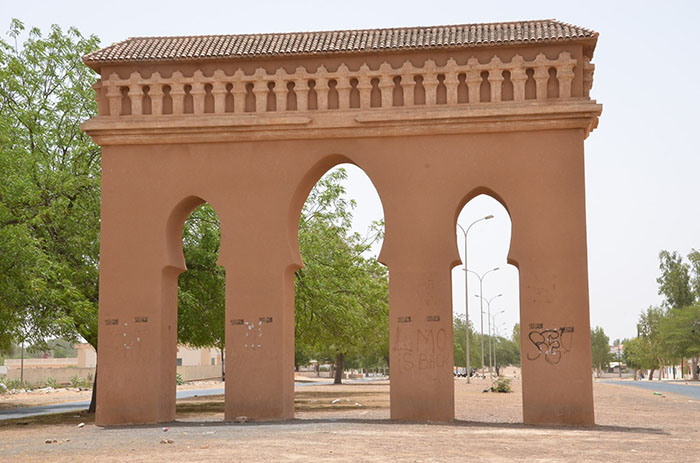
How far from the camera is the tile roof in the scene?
19.2 meters

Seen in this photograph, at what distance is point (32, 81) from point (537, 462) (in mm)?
19011

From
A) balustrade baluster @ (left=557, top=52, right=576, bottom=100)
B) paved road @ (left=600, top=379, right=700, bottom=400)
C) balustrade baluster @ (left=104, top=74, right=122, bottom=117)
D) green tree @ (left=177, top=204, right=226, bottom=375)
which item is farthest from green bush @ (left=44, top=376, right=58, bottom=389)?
balustrade baluster @ (left=557, top=52, right=576, bottom=100)

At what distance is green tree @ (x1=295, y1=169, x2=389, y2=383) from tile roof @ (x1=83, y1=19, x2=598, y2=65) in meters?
8.26

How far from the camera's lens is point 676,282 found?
85.2 meters

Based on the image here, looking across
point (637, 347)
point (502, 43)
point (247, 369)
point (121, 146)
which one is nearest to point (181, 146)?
point (121, 146)

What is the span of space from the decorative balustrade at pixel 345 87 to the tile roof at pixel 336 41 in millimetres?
395

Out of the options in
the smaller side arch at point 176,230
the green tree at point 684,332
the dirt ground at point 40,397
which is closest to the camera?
the smaller side arch at point 176,230

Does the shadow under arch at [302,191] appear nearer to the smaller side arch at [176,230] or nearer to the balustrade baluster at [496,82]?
the smaller side arch at [176,230]

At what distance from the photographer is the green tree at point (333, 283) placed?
26625mm

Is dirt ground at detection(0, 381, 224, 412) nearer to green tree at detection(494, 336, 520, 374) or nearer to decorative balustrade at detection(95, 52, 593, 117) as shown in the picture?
decorative balustrade at detection(95, 52, 593, 117)

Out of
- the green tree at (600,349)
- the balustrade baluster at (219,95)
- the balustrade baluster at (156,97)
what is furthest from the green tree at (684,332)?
the balustrade baluster at (156,97)

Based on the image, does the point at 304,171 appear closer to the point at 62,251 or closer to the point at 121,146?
the point at 121,146

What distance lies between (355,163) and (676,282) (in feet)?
239

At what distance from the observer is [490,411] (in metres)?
24.1
